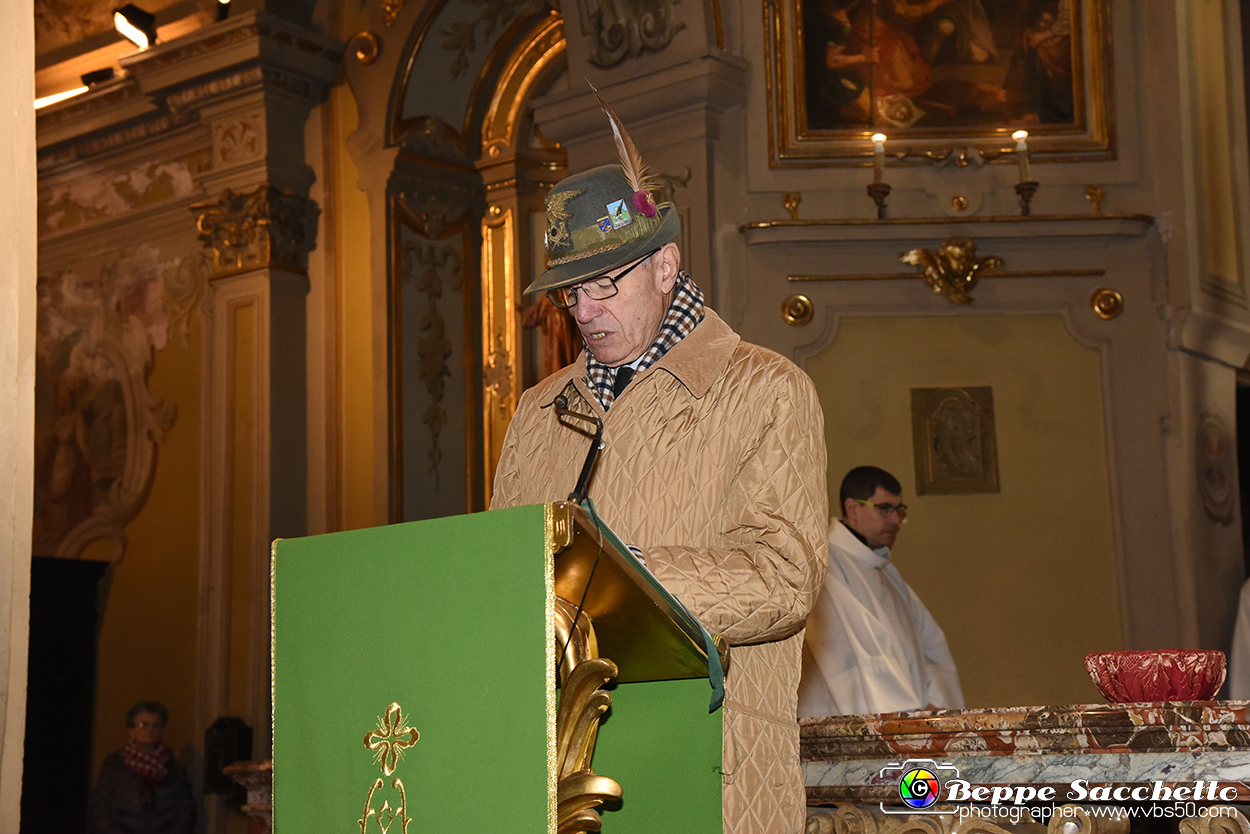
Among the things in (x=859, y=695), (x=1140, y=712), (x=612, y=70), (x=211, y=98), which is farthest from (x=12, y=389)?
(x=211, y=98)

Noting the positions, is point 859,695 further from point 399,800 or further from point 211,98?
point 211,98

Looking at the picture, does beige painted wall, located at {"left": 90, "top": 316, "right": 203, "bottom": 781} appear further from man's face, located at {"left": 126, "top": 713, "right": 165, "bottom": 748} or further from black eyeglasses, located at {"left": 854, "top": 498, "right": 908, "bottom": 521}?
black eyeglasses, located at {"left": 854, "top": 498, "right": 908, "bottom": 521}

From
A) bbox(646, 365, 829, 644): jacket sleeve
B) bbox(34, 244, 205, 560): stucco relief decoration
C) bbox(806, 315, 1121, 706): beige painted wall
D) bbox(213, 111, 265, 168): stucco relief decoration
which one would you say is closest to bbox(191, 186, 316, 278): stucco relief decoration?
bbox(213, 111, 265, 168): stucco relief decoration

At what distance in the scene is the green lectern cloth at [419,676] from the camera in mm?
1510

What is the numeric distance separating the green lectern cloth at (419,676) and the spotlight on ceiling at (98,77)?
8754 mm

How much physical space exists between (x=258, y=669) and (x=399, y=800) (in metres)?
6.99

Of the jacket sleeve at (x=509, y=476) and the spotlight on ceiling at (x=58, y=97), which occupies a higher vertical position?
the spotlight on ceiling at (x=58, y=97)

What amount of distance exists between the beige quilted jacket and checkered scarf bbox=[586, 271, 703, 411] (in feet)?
0.07

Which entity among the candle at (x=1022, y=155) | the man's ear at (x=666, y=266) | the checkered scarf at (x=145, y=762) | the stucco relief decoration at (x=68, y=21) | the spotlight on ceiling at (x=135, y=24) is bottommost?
the checkered scarf at (x=145, y=762)

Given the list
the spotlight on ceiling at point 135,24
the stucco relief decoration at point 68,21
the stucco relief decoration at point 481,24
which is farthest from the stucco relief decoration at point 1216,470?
the stucco relief decoration at point 68,21

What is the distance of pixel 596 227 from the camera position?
85.0 inches

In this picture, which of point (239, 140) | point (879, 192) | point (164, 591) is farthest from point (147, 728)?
point (879, 192)

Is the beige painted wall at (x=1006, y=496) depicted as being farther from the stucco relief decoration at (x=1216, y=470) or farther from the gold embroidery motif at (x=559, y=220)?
the gold embroidery motif at (x=559, y=220)

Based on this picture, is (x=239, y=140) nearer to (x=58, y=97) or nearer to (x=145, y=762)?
(x=58, y=97)
